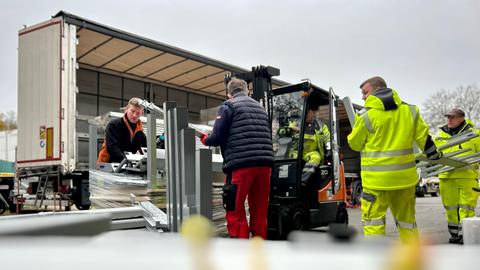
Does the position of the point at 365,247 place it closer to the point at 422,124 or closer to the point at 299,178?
the point at 422,124

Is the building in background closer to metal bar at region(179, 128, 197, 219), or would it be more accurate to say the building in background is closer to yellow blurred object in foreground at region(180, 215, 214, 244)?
metal bar at region(179, 128, 197, 219)

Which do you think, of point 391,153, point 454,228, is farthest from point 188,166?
point 454,228

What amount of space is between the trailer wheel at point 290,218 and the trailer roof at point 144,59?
5.04 m

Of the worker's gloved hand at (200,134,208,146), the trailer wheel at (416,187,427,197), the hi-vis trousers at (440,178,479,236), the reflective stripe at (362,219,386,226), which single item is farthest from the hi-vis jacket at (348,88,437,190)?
the trailer wheel at (416,187,427,197)

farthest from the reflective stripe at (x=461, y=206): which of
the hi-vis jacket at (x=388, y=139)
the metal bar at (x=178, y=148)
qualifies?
the metal bar at (x=178, y=148)

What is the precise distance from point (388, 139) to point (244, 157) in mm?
1145

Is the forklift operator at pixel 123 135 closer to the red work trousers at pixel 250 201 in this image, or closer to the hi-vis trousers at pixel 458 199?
the red work trousers at pixel 250 201

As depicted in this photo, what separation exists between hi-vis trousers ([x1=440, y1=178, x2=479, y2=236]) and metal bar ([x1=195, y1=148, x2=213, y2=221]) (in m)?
3.23

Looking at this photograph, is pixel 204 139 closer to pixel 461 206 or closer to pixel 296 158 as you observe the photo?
pixel 296 158

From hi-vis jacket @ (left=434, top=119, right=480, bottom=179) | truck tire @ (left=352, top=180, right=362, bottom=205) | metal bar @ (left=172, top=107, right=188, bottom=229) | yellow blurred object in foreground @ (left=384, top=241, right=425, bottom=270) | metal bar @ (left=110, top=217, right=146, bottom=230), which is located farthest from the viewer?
truck tire @ (left=352, top=180, right=362, bottom=205)

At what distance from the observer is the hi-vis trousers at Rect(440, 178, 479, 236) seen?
17.7 ft

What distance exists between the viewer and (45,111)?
8.31 meters

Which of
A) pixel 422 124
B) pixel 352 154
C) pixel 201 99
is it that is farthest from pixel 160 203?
pixel 352 154

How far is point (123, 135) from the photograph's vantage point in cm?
576
